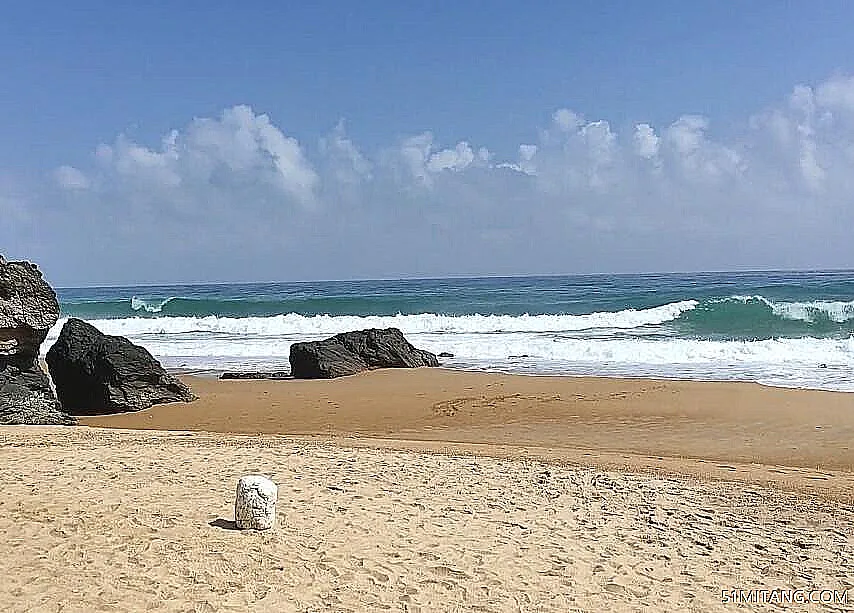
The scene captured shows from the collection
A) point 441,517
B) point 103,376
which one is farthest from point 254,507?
point 103,376

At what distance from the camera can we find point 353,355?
1777 centimetres

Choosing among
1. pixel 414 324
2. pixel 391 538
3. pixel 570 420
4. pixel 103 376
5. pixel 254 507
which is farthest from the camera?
pixel 414 324

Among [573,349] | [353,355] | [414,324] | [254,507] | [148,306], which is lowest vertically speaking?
[573,349]

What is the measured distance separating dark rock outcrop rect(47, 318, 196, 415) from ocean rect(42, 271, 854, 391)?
5.81 metres

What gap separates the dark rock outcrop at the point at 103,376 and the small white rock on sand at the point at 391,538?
4.93m

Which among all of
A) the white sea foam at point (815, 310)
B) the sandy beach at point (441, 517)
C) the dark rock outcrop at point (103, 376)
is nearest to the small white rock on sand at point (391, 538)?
the sandy beach at point (441, 517)

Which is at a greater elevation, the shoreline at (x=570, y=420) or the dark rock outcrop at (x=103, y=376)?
the dark rock outcrop at (x=103, y=376)

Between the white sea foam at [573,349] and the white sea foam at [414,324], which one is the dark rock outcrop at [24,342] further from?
the white sea foam at [414,324]

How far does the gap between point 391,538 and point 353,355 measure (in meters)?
12.5

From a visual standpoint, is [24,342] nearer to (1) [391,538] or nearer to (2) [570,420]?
(2) [570,420]

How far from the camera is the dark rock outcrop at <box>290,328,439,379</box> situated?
655 inches

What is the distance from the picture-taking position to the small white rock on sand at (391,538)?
4371 mm

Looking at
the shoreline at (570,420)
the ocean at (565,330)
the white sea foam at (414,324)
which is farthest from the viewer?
the white sea foam at (414,324)

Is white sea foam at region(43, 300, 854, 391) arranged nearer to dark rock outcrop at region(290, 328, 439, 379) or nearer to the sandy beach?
dark rock outcrop at region(290, 328, 439, 379)
